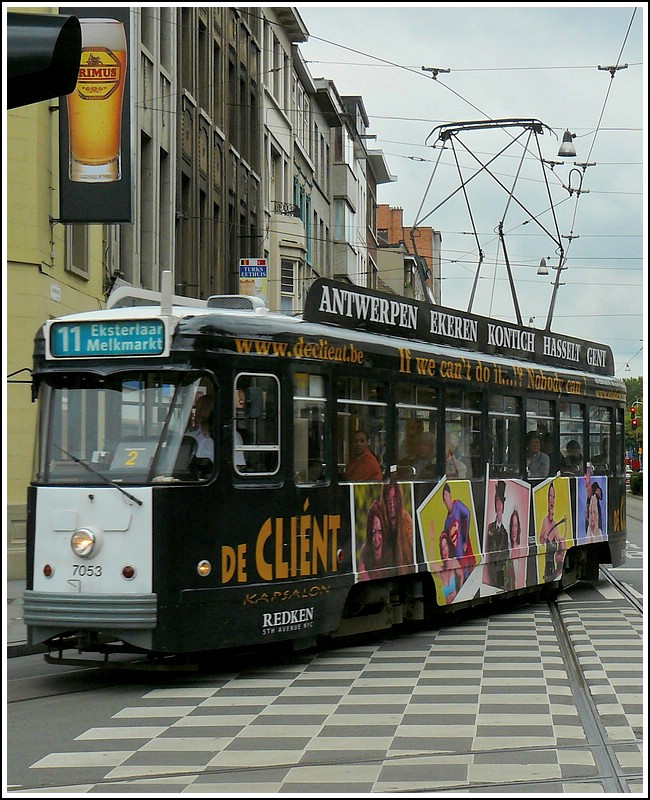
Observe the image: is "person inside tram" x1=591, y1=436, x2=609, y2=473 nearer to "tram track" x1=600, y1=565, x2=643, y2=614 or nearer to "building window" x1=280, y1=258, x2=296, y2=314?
"tram track" x1=600, y1=565, x2=643, y2=614

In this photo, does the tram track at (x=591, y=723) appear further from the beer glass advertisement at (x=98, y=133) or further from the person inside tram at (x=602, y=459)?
the beer glass advertisement at (x=98, y=133)

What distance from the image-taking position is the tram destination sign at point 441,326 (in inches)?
500

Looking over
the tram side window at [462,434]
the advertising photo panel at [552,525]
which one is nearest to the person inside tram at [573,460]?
the advertising photo panel at [552,525]

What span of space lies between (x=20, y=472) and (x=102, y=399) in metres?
9.39

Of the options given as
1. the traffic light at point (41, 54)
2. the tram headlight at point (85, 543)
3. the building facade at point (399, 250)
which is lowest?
the tram headlight at point (85, 543)

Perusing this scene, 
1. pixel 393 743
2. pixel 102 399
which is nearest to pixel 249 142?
pixel 102 399

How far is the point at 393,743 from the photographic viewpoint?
26.8ft

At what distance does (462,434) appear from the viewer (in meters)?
15.0

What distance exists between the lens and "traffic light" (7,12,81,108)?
4945mm

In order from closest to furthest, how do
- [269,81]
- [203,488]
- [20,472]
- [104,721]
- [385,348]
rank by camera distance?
[104,721], [203,488], [385,348], [20,472], [269,81]

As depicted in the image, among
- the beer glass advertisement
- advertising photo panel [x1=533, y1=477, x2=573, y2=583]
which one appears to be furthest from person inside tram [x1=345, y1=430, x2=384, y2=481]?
the beer glass advertisement

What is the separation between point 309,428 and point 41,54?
7.14 meters

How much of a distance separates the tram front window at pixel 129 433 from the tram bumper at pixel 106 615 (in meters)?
0.87

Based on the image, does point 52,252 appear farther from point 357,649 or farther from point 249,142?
point 249,142
